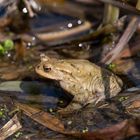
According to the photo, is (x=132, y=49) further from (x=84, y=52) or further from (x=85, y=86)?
(x=85, y=86)

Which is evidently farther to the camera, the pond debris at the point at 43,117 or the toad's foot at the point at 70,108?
the toad's foot at the point at 70,108

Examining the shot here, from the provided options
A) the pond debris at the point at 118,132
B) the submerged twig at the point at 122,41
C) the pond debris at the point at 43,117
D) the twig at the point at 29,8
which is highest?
the twig at the point at 29,8

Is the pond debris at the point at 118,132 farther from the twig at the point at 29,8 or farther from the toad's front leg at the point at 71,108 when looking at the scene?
the twig at the point at 29,8

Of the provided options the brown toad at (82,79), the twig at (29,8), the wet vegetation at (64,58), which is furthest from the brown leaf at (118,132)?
the twig at (29,8)

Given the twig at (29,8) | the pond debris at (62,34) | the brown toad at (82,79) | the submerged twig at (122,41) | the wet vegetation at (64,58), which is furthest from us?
the twig at (29,8)

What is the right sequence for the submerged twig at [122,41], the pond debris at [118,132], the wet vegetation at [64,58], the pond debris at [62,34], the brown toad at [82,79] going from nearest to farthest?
the pond debris at [118,132]
the wet vegetation at [64,58]
the brown toad at [82,79]
the submerged twig at [122,41]
the pond debris at [62,34]

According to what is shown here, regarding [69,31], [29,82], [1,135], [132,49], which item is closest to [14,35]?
[69,31]
